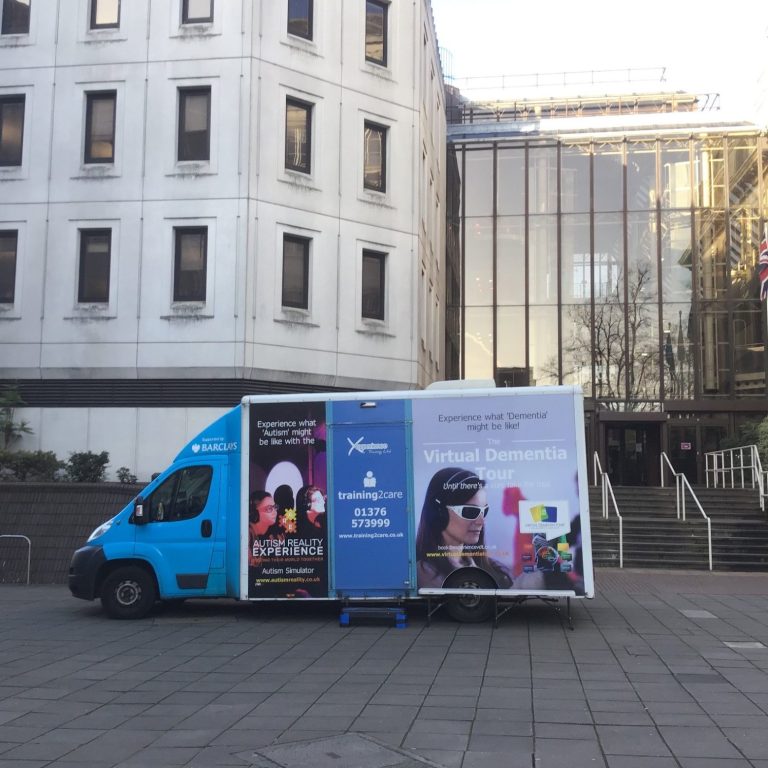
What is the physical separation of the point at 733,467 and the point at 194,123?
1817cm

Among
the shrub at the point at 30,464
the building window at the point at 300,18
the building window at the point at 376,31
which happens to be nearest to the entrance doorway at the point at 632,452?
the building window at the point at 376,31

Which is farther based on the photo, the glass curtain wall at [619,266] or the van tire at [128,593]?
the glass curtain wall at [619,266]

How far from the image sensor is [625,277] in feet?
107

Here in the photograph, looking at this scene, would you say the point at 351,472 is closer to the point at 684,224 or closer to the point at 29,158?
the point at 29,158

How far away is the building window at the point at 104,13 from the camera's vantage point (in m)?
22.7

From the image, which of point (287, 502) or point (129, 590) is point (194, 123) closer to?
point (287, 502)

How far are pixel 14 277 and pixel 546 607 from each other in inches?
633

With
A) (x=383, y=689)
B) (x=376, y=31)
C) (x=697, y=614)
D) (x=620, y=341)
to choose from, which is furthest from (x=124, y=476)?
(x=620, y=341)

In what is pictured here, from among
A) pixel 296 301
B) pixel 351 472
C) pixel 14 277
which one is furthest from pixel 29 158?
pixel 351 472

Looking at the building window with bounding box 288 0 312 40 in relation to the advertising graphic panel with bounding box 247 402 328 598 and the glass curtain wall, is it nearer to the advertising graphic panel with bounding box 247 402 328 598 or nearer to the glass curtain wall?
the glass curtain wall

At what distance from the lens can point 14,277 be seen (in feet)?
73.7

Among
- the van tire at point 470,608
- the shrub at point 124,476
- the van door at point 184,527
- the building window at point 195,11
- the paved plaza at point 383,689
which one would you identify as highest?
the building window at point 195,11

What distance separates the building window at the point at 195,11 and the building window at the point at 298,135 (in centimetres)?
294

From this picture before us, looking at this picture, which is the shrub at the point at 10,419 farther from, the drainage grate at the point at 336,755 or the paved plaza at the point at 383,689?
the drainage grate at the point at 336,755
